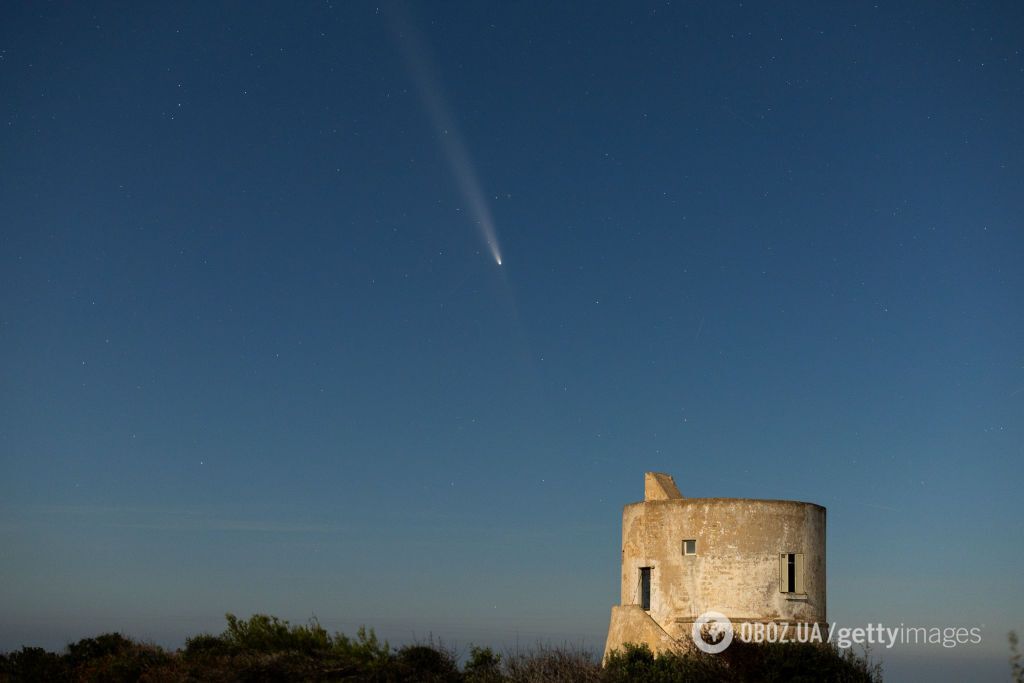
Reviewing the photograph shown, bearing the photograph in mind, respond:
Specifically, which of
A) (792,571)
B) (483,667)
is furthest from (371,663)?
(792,571)

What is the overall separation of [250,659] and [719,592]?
42.5ft

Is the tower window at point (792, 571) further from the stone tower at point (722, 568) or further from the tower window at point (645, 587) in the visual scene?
the tower window at point (645, 587)

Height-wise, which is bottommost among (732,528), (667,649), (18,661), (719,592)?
(18,661)

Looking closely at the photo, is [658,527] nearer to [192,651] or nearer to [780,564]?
[780,564]

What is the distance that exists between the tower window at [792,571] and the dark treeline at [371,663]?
70.8 inches

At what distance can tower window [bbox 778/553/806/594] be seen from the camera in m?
24.8

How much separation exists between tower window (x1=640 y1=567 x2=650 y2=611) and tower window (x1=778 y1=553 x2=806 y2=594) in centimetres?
360

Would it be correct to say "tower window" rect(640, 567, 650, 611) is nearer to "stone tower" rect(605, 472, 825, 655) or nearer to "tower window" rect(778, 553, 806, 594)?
"stone tower" rect(605, 472, 825, 655)

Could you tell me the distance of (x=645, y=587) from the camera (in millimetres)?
26062

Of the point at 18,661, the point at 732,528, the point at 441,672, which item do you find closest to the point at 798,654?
the point at 732,528

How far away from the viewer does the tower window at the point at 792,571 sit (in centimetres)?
2480

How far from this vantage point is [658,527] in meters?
25.7

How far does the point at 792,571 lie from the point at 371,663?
38.1 feet

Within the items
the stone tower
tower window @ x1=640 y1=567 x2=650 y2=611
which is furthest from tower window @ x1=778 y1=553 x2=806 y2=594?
tower window @ x1=640 y1=567 x2=650 y2=611
